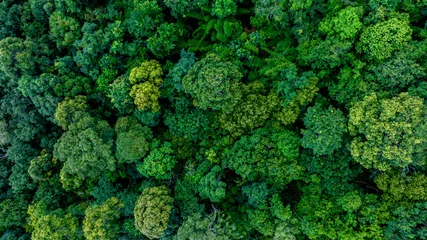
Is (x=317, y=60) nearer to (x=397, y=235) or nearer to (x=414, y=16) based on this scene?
(x=414, y=16)

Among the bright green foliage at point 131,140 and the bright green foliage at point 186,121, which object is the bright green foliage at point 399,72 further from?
the bright green foliage at point 131,140

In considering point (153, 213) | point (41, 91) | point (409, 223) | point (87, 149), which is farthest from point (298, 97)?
point (41, 91)

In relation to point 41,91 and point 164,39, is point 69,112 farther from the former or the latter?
point 164,39

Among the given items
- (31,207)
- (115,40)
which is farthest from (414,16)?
(31,207)

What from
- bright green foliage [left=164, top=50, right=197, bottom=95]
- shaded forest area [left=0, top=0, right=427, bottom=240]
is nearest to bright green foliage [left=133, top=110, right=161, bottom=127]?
shaded forest area [left=0, top=0, right=427, bottom=240]

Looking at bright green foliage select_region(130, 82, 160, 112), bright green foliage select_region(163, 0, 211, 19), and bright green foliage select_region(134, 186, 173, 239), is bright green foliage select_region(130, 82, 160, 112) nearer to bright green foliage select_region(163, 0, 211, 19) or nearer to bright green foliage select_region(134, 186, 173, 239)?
bright green foliage select_region(134, 186, 173, 239)
